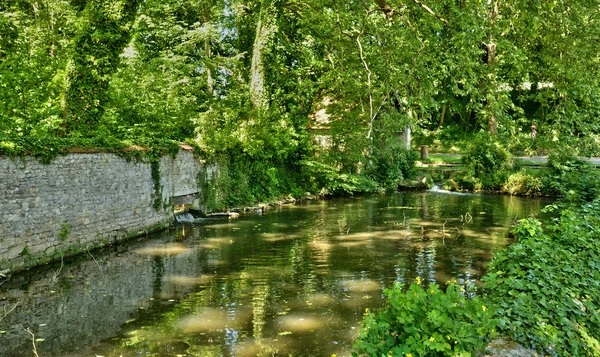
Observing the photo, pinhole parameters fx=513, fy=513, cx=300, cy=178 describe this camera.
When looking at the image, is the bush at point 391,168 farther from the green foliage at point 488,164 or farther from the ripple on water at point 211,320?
the ripple on water at point 211,320

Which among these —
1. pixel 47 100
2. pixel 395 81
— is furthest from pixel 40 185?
pixel 395 81

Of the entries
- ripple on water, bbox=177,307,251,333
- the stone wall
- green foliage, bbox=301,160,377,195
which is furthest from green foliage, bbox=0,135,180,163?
green foliage, bbox=301,160,377,195

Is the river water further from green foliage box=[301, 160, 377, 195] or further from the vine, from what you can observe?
green foliage box=[301, 160, 377, 195]

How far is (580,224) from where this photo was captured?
8383 millimetres

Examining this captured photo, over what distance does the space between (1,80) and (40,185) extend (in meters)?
5.25

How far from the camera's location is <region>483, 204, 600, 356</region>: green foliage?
4918mm

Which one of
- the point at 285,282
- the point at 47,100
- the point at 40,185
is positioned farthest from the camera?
the point at 47,100

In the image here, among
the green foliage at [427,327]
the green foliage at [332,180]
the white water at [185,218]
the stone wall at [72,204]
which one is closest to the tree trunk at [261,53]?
the green foliage at [332,180]

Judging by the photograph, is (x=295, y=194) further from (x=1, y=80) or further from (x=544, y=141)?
(x=544, y=141)

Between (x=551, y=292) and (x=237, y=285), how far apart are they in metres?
6.27

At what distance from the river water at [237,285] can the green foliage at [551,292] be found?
241 cm

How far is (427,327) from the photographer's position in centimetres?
414

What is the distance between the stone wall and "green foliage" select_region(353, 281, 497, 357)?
9.41 m

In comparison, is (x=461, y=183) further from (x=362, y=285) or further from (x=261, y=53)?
(x=362, y=285)
